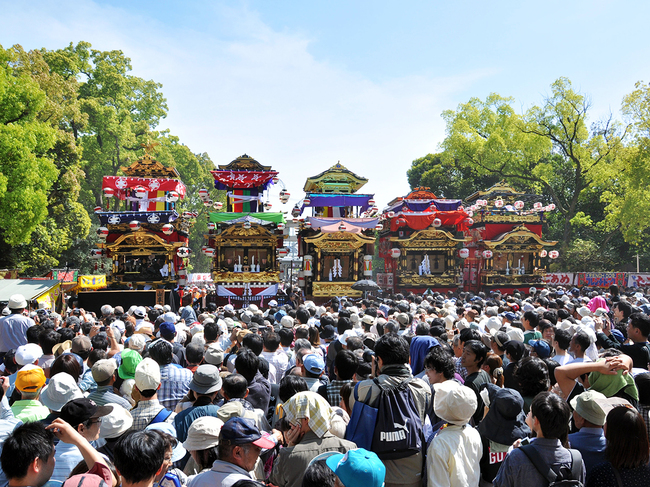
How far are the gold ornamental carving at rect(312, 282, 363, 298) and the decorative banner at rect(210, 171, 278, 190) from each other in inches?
278

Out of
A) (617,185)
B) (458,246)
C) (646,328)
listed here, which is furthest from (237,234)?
(617,185)

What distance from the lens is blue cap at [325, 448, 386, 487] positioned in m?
2.61

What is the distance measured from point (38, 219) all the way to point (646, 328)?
71.2ft

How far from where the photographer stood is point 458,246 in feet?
113

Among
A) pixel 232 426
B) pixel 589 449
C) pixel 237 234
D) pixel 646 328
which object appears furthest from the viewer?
pixel 237 234

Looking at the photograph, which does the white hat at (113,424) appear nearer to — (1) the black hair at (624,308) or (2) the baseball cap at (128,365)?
(2) the baseball cap at (128,365)

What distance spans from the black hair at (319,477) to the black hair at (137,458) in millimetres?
962

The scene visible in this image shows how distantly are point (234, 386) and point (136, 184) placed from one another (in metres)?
23.9

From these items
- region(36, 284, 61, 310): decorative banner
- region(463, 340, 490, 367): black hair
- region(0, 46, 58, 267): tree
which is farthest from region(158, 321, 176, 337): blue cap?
region(0, 46, 58, 267): tree

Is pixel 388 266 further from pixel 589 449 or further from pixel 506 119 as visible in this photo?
pixel 589 449

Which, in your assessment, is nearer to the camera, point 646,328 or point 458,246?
point 646,328

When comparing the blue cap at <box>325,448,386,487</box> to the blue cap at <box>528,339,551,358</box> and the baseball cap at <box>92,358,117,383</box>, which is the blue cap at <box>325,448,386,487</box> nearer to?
the baseball cap at <box>92,358,117,383</box>

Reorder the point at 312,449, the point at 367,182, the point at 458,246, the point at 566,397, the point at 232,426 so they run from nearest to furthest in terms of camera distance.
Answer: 1. the point at 232,426
2. the point at 312,449
3. the point at 566,397
4. the point at 367,182
5. the point at 458,246

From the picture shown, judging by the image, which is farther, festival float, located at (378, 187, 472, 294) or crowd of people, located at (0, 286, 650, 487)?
festival float, located at (378, 187, 472, 294)
